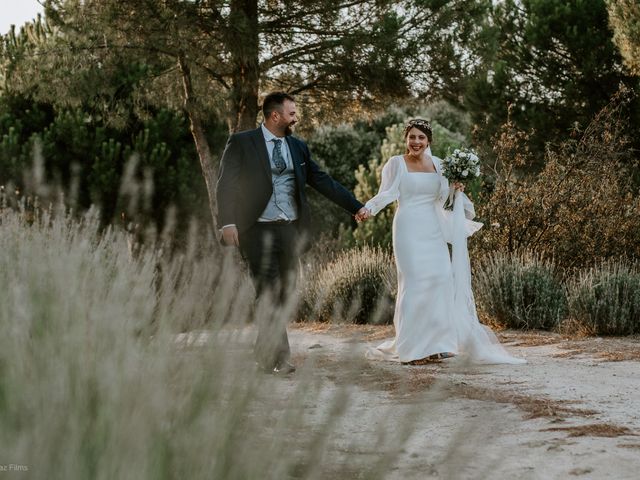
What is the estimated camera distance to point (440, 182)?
8.07 meters

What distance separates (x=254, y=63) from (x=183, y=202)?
7.92m

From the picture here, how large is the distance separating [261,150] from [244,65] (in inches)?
276

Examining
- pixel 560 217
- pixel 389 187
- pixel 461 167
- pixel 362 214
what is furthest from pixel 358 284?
pixel 362 214

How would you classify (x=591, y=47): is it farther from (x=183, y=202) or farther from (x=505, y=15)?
(x=183, y=202)

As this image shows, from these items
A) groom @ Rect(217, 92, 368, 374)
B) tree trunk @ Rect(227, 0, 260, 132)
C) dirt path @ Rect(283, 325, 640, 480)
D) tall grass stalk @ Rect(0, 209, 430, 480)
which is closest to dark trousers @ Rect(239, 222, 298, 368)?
groom @ Rect(217, 92, 368, 374)

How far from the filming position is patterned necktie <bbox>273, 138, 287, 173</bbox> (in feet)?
22.4

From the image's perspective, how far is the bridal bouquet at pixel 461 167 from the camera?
7891 millimetres

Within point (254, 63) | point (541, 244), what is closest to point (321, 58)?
point (254, 63)

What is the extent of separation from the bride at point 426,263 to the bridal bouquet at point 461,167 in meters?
0.12

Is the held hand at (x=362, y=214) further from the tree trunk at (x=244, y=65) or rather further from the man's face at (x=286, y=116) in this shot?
the tree trunk at (x=244, y=65)

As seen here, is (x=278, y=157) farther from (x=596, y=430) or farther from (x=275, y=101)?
(x=596, y=430)

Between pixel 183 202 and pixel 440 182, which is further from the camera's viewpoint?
pixel 183 202

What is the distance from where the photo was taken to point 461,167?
7918mm

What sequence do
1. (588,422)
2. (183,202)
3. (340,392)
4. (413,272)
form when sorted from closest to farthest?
(340,392), (588,422), (413,272), (183,202)
